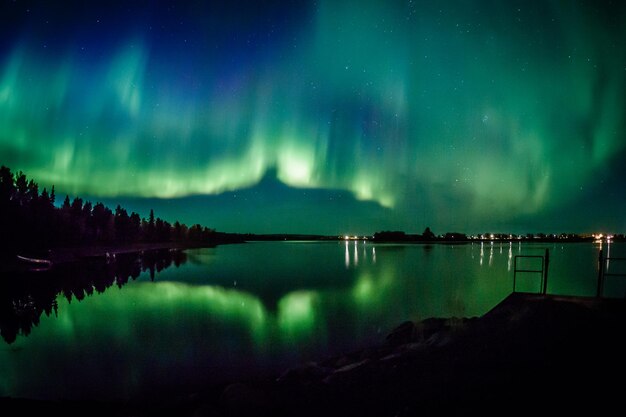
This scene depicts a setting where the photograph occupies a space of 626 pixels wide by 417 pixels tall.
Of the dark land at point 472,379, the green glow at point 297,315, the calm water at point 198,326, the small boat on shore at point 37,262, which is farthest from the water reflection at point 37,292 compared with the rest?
the dark land at point 472,379

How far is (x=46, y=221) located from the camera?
92.7 metres

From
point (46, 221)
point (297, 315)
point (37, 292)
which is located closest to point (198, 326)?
point (297, 315)

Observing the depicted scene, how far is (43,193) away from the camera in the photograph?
99.1 m

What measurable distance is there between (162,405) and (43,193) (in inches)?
4085

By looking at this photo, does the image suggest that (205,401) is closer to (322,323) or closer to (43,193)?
(322,323)

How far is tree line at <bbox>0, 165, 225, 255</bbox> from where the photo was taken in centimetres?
7694

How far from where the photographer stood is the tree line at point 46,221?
7694 cm

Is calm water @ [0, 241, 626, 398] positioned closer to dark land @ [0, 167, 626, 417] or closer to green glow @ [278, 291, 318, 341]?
green glow @ [278, 291, 318, 341]

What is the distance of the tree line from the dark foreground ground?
75920mm

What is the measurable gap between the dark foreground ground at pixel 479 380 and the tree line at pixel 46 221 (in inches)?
2989

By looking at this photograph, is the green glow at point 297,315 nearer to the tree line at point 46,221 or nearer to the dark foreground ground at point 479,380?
the dark foreground ground at point 479,380

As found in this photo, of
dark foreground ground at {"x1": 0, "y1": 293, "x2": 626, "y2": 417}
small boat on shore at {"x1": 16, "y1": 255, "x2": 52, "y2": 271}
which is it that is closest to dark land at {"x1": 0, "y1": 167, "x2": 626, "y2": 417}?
dark foreground ground at {"x1": 0, "y1": 293, "x2": 626, "y2": 417}

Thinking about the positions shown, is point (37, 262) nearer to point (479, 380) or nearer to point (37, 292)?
point (37, 292)

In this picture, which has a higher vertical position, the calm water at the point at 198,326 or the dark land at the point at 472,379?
the dark land at the point at 472,379
